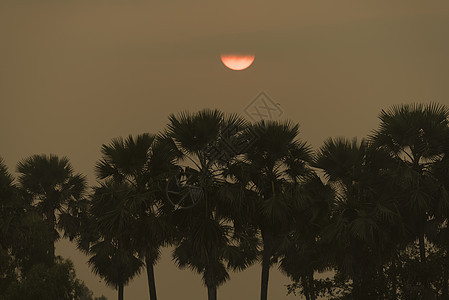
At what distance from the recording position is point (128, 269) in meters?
48.7

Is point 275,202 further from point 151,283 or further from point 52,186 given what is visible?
point 52,186

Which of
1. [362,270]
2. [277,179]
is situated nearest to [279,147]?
[277,179]

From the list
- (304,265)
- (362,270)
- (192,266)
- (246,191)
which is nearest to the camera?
(246,191)

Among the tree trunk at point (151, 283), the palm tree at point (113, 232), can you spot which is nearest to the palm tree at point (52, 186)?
the palm tree at point (113, 232)

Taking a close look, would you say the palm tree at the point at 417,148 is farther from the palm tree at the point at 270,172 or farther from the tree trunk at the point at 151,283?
the tree trunk at the point at 151,283

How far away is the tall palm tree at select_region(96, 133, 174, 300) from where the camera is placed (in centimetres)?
3388

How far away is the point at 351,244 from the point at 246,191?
17.8 ft

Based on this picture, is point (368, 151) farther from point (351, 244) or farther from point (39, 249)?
point (39, 249)

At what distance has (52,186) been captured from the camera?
54.2m

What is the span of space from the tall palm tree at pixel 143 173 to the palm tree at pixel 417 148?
34.1 ft

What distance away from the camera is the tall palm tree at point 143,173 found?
33.9m

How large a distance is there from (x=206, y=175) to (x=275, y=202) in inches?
118

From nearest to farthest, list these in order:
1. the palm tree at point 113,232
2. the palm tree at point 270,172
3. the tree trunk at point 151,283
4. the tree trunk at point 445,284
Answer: the palm tree at point 113,232 < the palm tree at point 270,172 < the tree trunk at point 151,283 < the tree trunk at point 445,284

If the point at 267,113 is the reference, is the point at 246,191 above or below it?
below
